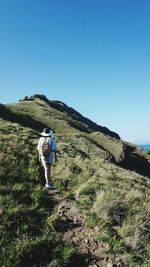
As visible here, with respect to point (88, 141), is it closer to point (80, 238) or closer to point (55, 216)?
point (55, 216)

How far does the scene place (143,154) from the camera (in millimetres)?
60312

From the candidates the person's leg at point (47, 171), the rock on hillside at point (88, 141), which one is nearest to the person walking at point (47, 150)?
A: the person's leg at point (47, 171)

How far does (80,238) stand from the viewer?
9945 mm

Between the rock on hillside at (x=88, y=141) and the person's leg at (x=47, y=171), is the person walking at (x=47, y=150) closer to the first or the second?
the person's leg at (x=47, y=171)

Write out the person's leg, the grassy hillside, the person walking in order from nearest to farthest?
the grassy hillside, the person's leg, the person walking

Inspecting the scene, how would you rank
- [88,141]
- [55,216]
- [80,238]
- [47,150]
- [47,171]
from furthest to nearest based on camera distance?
[88,141] → [47,150] → [47,171] → [55,216] → [80,238]

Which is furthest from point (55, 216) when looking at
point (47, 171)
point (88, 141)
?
point (88, 141)

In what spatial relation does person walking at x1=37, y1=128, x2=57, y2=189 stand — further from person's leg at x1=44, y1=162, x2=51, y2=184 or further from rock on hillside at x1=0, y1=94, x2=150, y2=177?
rock on hillside at x1=0, y1=94, x2=150, y2=177

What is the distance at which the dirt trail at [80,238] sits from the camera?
889 centimetres

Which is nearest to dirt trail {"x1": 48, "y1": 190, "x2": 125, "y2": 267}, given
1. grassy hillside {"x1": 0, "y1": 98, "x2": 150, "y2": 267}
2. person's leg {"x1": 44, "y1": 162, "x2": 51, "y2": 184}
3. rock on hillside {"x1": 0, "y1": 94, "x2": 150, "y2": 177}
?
grassy hillside {"x1": 0, "y1": 98, "x2": 150, "y2": 267}

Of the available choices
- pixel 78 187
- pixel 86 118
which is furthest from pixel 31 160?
pixel 86 118

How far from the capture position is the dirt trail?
8.89m

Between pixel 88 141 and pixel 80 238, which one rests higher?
pixel 88 141

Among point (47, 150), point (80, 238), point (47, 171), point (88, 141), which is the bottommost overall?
point (80, 238)
